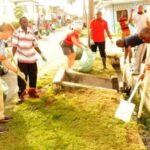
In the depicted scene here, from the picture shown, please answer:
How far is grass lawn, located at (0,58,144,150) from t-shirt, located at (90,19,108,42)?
3.65m

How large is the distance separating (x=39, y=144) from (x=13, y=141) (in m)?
0.50

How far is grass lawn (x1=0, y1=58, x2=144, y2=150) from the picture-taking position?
18.7 ft

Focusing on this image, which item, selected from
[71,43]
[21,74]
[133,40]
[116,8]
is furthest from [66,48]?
[116,8]

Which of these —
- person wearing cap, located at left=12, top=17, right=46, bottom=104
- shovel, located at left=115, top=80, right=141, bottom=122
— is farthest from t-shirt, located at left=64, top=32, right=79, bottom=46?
shovel, located at left=115, top=80, right=141, bottom=122

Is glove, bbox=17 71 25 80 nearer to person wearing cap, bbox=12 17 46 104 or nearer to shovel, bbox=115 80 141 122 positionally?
person wearing cap, bbox=12 17 46 104

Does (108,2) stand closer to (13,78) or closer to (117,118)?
(13,78)

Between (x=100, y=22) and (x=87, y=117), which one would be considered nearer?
(x=87, y=117)

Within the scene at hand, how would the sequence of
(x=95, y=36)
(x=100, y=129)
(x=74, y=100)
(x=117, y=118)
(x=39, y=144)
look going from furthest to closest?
(x=95, y=36), (x=74, y=100), (x=117, y=118), (x=100, y=129), (x=39, y=144)

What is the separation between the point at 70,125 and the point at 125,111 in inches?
39.2

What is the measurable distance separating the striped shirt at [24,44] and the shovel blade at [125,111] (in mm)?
2318

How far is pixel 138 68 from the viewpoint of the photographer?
9141 millimetres

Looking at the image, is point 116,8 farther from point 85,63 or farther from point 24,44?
point 24,44

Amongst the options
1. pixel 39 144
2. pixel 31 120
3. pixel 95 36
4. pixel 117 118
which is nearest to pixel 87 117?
pixel 117 118

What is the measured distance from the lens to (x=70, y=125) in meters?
6.57
